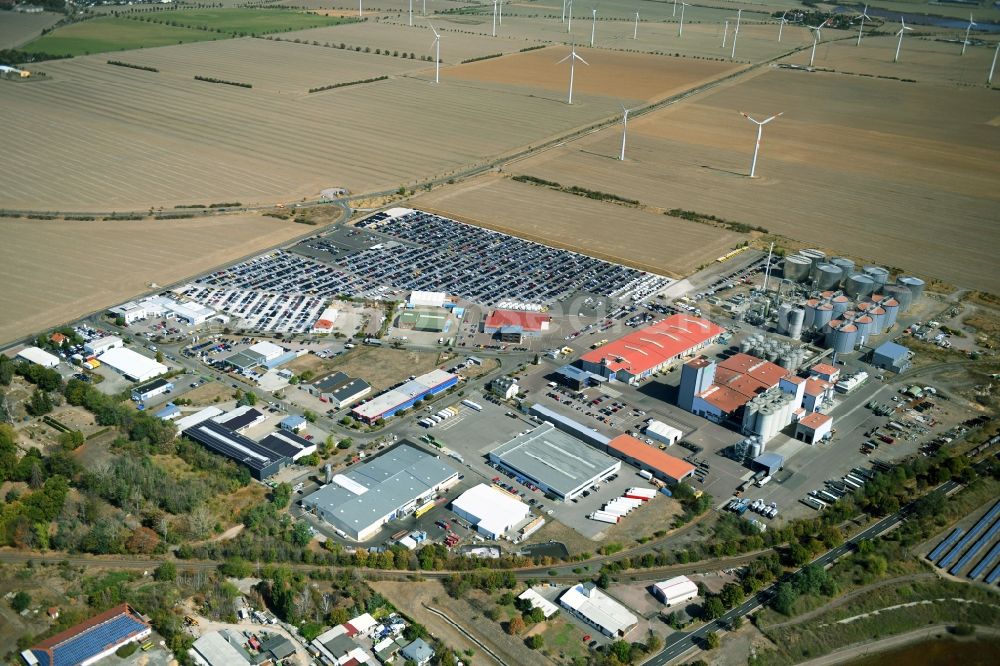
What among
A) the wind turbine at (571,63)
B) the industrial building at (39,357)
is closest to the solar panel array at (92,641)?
the industrial building at (39,357)

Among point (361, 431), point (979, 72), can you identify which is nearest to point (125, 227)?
point (361, 431)

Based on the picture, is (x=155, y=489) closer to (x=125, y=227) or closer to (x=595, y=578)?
(x=595, y=578)

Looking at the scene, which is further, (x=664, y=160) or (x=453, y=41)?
(x=453, y=41)

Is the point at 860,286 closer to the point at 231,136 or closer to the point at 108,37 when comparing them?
the point at 231,136

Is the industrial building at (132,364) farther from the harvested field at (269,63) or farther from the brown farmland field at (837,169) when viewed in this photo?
the harvested field at (269,63)

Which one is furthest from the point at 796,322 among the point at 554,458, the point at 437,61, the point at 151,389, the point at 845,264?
the point at 437,61

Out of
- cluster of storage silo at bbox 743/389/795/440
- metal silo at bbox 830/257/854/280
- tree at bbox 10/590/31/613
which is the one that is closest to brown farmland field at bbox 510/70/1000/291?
metal silo at bbox 830/257/854/280
